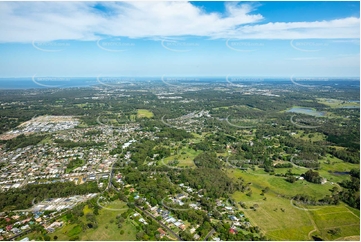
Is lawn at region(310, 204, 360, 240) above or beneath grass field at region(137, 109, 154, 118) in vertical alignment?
beneath

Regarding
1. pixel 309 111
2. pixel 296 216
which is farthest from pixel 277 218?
pixel 309 111

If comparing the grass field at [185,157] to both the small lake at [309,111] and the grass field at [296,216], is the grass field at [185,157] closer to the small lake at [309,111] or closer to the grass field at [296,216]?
the grass field at [296,216]

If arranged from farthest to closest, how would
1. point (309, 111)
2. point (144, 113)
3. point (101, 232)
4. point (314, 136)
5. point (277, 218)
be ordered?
point (144, 113) < point (309, 111) < point (314, 136) < point (277, 218) < point (101, 232)

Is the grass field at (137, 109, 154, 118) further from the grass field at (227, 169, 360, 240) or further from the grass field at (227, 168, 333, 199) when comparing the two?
the grass field at (227, 169, 360, 240)

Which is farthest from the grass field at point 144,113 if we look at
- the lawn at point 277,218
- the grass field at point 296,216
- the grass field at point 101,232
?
the grass field at point 101,232

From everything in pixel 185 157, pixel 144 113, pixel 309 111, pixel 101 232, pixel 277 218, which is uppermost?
pixel 309 111

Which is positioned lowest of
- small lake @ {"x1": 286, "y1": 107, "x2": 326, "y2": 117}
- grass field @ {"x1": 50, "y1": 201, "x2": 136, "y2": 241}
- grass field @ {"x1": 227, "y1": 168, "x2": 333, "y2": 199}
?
grass field @ {"x1": 50, "y1": 201, "x2": 136, "y2": 241}

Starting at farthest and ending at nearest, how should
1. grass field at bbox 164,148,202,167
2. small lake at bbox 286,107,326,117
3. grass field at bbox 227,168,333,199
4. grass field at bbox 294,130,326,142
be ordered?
small lake at bbox 286,107,326,117 < grass field at bbox 294,130,326,142 < grass field at bbox 164,148,202,167 < grass field at bbox 227,168,333,199

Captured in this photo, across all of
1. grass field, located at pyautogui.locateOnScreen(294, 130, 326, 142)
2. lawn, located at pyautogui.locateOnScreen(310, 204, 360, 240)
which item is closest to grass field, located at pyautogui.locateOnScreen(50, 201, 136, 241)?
lawn, located at pyautogui.locateOnScreen(310, 204, 360, 240)

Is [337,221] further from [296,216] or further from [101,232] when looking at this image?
[101,232]
